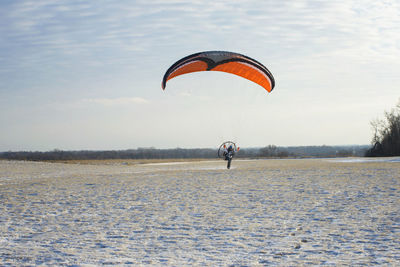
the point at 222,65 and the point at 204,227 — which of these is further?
the point at 222,65

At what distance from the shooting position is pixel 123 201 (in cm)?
1391

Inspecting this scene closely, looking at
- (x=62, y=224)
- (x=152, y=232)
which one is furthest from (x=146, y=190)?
(x=152, y=232)

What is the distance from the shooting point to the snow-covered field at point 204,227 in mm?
7027

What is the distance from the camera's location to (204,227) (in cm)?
948

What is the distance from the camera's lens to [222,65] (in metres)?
18.7

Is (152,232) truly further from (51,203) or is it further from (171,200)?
(51,203)

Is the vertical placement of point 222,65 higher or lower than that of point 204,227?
higher

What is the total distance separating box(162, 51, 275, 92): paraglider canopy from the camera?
17.9 meters

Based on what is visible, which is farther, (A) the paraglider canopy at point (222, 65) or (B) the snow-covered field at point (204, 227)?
(A) the paraglider canopy at point (222, 65)

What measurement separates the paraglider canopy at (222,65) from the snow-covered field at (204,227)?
596cm

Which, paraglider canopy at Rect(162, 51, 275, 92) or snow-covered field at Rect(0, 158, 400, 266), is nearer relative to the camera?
snow-covered field at Rect(0, 158, 400, 266)

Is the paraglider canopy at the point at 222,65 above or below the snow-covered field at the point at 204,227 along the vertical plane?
above

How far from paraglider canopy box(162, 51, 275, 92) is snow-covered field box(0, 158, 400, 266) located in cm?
596

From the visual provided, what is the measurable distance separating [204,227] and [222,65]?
1079cm
